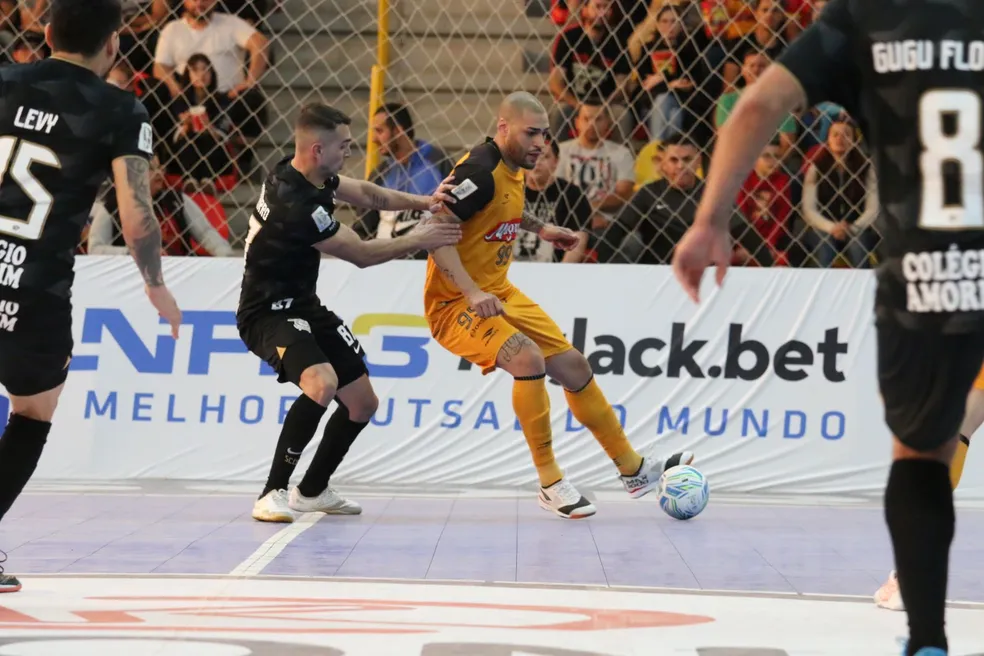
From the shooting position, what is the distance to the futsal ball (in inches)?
253

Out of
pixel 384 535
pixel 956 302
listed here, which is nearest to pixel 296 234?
pixel 384 535

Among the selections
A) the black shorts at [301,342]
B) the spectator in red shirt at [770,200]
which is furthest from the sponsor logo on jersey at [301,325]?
the spectator in red shirt at [770,200]

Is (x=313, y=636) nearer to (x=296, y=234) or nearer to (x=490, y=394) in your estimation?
(x=296, y=234)

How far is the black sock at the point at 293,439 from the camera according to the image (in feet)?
21.3

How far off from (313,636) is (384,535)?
2334 mm

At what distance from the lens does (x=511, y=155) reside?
671 centimetres

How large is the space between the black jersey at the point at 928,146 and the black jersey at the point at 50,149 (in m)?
2.17

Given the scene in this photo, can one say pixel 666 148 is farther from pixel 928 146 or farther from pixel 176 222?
pixel 928 146

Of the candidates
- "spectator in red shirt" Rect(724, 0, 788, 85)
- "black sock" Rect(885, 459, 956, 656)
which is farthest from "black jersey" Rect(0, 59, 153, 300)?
"spectator in red shirt" Rect(724, 0, 788, 85)

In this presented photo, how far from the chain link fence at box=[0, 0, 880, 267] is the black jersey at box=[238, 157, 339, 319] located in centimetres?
222

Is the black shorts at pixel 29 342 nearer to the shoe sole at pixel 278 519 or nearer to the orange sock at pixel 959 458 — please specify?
the shoe sole at pixel 278 519

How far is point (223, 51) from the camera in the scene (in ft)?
31.5

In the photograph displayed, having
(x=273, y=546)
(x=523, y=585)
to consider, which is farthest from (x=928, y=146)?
(x=273, y=546)

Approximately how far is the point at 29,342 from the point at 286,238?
2399 millimetres
